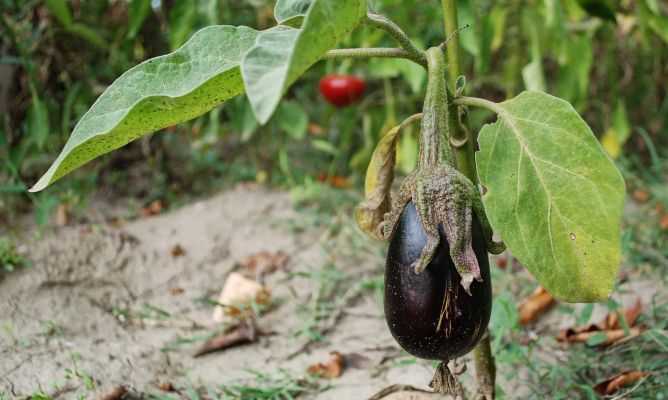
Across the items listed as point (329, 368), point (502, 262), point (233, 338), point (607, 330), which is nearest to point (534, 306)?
point (607, 330)

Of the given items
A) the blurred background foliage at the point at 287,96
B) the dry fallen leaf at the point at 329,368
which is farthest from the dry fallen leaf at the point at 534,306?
the blurred background foliage at the point at 287,96

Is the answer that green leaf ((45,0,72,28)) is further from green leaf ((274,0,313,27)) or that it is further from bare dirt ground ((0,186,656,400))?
green leaf ((274,0,313,27))

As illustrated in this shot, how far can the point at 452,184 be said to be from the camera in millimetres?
796

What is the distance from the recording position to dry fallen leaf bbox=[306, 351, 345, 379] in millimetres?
1314

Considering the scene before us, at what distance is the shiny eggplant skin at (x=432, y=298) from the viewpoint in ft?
2.67

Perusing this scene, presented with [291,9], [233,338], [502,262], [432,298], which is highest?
[291,9]

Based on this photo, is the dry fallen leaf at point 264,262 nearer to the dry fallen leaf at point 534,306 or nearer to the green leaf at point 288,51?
the dry fallen leaf at point 534,306

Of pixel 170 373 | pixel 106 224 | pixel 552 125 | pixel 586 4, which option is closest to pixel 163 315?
pixel 170 373

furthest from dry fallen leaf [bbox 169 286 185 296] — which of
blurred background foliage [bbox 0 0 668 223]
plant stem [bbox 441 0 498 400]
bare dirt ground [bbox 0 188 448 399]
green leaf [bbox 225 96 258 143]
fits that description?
plant stem [bbox 441 0 498 400]

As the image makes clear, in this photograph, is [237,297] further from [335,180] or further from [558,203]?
[558,203]

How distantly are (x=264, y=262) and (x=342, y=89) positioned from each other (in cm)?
65

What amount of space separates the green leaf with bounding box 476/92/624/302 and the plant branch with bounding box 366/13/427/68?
0.49ft

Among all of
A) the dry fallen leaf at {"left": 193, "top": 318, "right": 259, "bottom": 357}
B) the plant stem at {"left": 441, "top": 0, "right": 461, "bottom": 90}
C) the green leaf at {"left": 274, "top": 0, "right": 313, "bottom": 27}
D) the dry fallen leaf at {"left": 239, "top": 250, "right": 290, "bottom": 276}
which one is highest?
the green leaf at {"left": 274, "top": 0, "right": 313, "bottom": 27}

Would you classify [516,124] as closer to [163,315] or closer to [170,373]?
[170,373]
